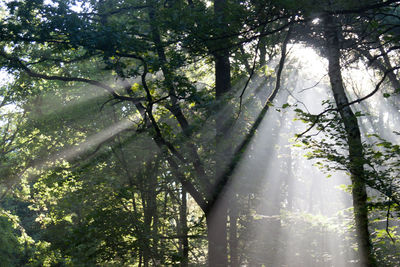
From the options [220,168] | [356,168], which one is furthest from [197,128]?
[356,168]

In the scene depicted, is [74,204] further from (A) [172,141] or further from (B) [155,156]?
(B) [155,156]

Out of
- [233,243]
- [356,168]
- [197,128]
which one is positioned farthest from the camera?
[233,243]

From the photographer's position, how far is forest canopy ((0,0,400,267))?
637 cm

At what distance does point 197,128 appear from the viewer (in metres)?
8.68

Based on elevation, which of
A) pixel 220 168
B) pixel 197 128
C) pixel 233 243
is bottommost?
pixel 233 243

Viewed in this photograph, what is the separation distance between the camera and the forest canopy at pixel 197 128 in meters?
6.37

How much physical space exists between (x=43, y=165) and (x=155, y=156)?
7.48 m

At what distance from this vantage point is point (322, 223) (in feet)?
48.2

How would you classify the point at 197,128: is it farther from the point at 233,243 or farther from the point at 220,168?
the point at 233,243

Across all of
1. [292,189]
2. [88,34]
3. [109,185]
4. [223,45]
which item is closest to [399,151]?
[223,45]

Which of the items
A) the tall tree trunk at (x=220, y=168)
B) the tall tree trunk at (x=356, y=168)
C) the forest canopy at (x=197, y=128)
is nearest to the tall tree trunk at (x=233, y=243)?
the forest canopy at (x=197, y=128)

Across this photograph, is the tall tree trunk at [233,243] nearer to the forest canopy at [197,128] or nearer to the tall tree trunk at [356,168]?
the forest canopy at [197,128]

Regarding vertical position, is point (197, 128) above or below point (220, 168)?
above

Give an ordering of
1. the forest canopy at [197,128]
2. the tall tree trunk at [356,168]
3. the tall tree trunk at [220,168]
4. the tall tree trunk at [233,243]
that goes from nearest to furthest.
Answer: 1. the tall tree trunk at [356,168]
2. the forest canopy at [197,128]
3. the tall tree trunk at [220,168]
4. the tall tree trunk at [233,243]
